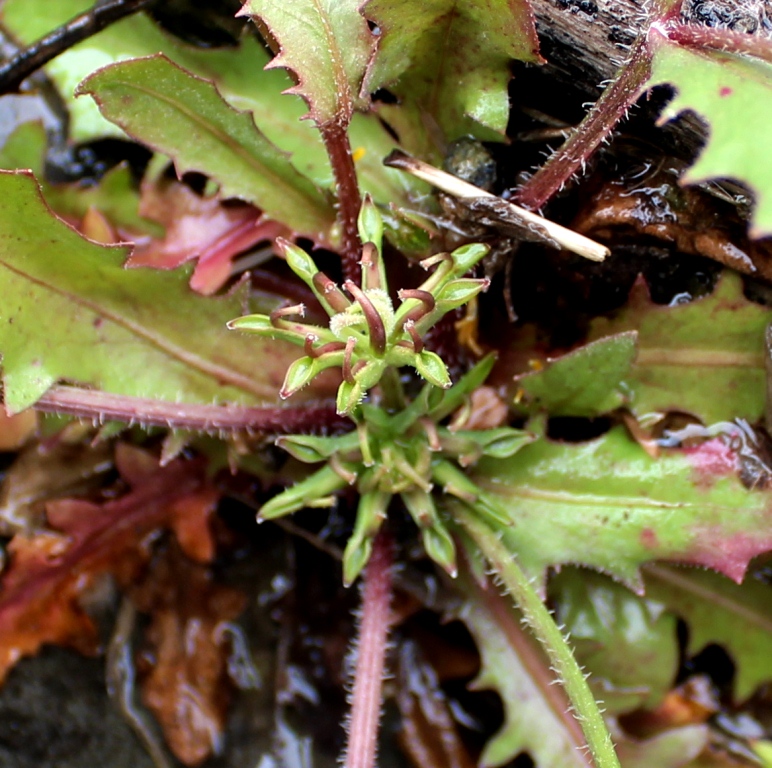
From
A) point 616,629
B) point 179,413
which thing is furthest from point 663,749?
point 179,413

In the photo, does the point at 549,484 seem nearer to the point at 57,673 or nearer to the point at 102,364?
the point at 102,364

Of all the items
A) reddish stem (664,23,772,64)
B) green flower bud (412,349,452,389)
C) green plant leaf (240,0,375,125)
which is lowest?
green flower bud (412,349,452,389)

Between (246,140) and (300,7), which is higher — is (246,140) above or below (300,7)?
below

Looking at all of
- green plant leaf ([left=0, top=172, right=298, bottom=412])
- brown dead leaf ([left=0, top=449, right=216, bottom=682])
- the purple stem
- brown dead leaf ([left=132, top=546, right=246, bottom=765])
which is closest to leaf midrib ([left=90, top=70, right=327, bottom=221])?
green plant leaf ([left=0, top=172, right=298, bottom=412])

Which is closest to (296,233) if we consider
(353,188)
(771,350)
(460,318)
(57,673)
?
(353,188)

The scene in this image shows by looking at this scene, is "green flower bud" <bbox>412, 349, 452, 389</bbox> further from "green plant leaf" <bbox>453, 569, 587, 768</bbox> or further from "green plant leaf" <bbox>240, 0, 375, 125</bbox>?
"green plant leaf" <bbox>453, 569, 587, 768</bbox>
